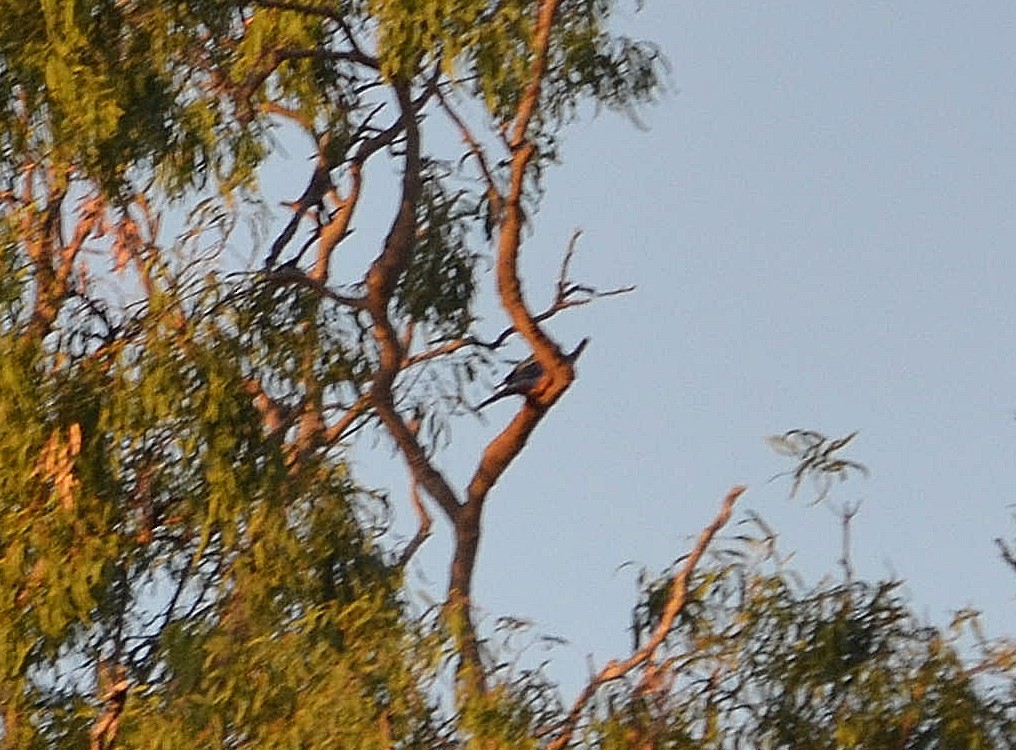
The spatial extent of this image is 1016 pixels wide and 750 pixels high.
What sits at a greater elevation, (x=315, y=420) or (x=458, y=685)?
(x=315, y=420)

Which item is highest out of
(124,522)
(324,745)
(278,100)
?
(278,100)

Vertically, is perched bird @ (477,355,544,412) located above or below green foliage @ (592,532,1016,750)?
above

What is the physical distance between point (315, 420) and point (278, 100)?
3.84 feet

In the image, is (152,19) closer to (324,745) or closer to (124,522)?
(124,522)

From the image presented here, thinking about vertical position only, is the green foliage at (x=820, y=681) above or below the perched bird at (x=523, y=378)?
below

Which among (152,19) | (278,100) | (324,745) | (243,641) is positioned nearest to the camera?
(324,745)

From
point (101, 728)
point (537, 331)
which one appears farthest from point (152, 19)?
point (101, 728)

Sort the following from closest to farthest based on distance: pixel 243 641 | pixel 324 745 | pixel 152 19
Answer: pixel 324 745 → pixel 243 641 → pixel 152 19

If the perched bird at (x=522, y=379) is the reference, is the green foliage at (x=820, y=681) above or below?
below

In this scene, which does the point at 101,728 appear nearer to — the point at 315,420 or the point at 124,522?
the point at 124,522

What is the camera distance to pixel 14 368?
7277 mm

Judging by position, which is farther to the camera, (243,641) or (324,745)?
(243,641)

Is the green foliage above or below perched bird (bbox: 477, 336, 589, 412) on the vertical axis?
below

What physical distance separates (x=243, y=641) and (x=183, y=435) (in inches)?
24.1
